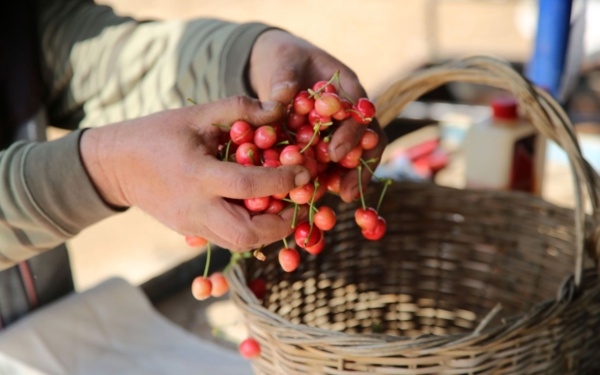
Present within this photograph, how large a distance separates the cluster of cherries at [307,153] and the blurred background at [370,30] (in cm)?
194

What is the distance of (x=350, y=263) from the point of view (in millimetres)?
1166

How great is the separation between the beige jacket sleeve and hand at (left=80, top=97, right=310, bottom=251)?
0.09 meters

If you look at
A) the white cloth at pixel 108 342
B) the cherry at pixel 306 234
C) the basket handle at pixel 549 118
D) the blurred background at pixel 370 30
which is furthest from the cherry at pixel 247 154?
the blurred background at pixel 370 30

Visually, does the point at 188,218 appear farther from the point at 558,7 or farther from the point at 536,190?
the point at 558,7

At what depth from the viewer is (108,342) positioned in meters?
1.10

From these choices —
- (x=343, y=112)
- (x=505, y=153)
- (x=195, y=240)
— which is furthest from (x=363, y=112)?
(x=505, y=153)

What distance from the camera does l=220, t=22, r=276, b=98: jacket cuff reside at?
1.00 m

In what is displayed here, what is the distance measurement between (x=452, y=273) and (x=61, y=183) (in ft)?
2.23

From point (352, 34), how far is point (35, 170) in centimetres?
518

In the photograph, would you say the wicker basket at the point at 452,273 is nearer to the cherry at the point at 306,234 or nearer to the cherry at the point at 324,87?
the cherry at the point at 306,234

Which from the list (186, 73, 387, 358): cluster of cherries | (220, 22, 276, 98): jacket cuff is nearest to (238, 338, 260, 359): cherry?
(186, 73, 387, 358): cluster of cherries

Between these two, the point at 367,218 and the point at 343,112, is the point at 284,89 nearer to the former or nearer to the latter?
the point at 343,112

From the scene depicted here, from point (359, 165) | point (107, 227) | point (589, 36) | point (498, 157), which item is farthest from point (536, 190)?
point (107, 227)

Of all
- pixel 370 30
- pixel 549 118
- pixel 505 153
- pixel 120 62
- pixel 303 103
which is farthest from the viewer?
pixel 370 30
